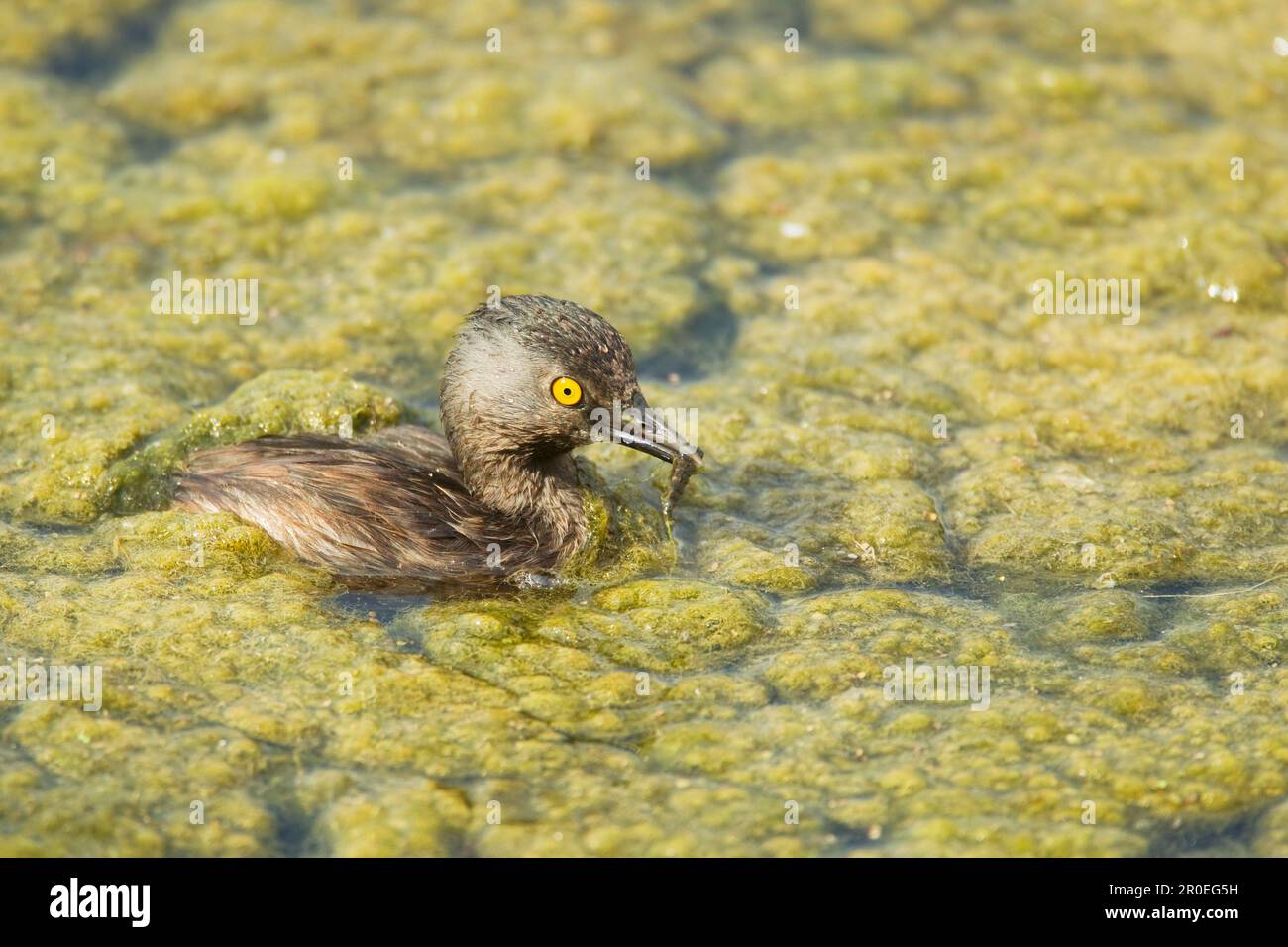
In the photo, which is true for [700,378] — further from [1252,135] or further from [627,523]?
[1252,135]

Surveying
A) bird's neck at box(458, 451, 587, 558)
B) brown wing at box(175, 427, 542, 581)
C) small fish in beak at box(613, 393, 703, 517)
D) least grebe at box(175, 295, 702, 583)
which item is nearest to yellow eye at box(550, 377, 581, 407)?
least grebe at box(175, 295, 702, 583)

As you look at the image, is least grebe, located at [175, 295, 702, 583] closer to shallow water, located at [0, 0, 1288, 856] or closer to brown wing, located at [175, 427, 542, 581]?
brown wing, located at [175, 427, 542, 581]

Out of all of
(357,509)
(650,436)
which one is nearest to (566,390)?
(650,436)

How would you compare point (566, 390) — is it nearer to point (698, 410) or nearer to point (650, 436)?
point (650, 436)

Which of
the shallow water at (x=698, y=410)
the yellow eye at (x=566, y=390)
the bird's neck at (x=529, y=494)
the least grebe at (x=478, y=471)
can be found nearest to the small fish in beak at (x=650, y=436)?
the least grebe at (x=478, y=471)

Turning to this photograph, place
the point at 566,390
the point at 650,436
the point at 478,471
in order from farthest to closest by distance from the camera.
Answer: the point at 478,471, the point at 650,436, the point at 566,390

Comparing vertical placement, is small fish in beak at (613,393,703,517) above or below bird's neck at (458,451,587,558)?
above

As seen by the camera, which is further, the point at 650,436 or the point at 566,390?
the point at 650,436
